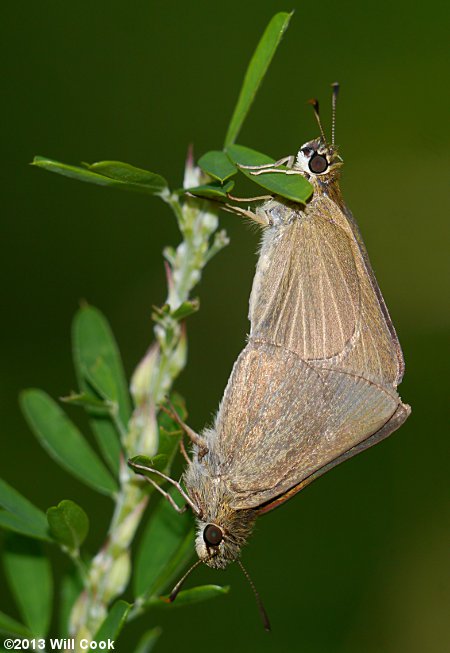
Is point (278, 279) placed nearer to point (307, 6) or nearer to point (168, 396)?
point (168, 396)

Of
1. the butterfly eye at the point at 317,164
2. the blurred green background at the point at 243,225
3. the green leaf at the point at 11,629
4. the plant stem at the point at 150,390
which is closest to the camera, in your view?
the green leaf at the point at 11,629

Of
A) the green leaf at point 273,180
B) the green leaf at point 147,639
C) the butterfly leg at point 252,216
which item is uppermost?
the green leaf at point 273,180

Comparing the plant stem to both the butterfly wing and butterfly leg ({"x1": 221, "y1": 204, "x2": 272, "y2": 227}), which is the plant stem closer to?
butterfly leg ({"x1": 221, "y1": 204, "x2": 272, "y2": 227})

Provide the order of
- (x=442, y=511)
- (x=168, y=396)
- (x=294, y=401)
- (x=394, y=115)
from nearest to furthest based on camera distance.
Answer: (x=168, y=396), (x=294, y=401), (x=442, y=511), (x=394, y=115)

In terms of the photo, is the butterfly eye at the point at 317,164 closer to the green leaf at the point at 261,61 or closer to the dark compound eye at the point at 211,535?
the green leaf at the point at 261,61

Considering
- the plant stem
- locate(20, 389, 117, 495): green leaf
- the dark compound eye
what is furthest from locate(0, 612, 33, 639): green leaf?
the dark compound eye

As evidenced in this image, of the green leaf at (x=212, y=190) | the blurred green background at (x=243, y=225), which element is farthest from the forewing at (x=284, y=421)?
the blurred green background at (x=243, y=225)

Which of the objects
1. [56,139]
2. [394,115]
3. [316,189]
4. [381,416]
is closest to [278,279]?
[316,189]
